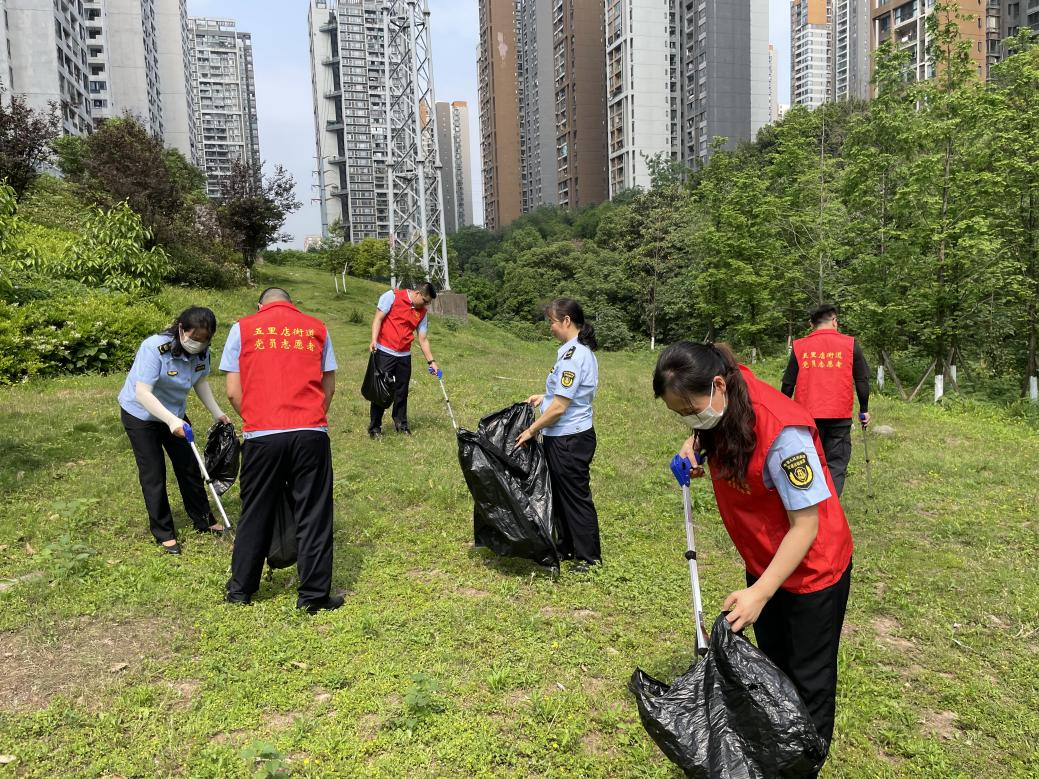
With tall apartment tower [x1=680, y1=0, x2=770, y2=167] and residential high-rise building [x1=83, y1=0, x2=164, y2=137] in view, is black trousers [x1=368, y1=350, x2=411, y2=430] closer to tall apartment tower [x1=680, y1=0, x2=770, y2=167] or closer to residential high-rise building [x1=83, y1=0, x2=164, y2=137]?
tall apartment tower [x1=680, y1=0, x2=770, y2=167]

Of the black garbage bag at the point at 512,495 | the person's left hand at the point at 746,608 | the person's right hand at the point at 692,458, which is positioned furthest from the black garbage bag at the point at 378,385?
the person's left hand at the point at 746,608

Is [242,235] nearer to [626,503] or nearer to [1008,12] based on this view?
[626,503]

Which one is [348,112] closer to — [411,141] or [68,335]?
[411,141]

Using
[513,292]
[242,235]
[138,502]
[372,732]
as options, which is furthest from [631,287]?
[372,732]

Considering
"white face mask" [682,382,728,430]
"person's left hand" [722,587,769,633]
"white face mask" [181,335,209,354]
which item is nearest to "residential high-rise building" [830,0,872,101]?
"white face mask" [181,335,209,354]

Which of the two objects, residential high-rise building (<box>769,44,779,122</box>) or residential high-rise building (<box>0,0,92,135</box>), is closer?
residential high-rise building (<box>0,0,92,135</box>)

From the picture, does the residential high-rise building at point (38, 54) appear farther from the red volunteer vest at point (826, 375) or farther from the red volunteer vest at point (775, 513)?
the red volunteer vest at point (775, 513)

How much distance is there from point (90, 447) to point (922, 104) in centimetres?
1591

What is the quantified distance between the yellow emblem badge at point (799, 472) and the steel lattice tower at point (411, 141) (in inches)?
924

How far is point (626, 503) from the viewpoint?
6.25 metres

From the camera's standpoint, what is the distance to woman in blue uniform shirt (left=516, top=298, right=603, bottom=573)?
4.29 metres

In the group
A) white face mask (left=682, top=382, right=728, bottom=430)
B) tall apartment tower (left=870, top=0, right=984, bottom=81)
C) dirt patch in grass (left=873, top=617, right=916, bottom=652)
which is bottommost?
dirt patch in grass (left=873, top=617, right=916, bottom=652)

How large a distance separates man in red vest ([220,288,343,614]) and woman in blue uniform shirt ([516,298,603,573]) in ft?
4.23

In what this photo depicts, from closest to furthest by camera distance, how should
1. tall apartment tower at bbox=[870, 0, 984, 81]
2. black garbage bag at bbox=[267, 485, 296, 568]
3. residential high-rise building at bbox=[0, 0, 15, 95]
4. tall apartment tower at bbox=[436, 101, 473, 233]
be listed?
black garbage bag at bbox=[267, 485, 296, 568], tall apartment tower at bbox=[870, 0, 984, 81], residential high-rise building at bbox=[0, 0, 15, 95], tall apartment tower at bbox=[436, 101, 473, 233]
